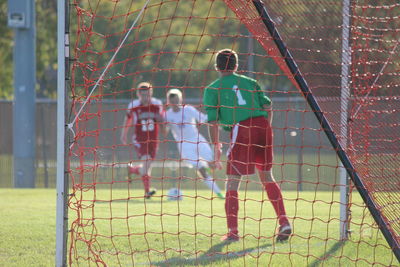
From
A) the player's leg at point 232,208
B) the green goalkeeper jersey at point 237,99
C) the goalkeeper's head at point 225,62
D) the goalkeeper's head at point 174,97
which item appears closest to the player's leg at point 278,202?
the player's leg at point 232,208

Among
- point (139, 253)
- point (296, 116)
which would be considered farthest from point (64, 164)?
point (296, 116)

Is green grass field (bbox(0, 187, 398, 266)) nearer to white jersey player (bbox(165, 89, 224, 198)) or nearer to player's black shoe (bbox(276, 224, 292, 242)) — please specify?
player's black shoe (bbox(276, 224, 292, 242))

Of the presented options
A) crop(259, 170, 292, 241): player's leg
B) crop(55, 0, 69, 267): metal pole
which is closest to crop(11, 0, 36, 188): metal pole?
crop(259, 170, 292, 241): player's leg

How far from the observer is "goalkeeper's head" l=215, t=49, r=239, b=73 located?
6793 mm

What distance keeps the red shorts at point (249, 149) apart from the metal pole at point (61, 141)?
2213 mm

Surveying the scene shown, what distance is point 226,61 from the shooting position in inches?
271

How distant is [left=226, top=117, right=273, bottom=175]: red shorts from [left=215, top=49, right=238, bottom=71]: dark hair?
0.56 m

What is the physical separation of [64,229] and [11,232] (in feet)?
6.83

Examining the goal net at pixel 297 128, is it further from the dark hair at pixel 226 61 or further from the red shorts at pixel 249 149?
the dark hair at pixel 226 61

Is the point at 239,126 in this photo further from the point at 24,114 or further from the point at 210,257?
the point at 24,114

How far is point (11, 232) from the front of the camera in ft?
22.8

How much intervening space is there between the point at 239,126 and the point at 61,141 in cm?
236

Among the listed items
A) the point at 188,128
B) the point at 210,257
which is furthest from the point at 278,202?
the point at 188,128

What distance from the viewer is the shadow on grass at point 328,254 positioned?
5.69 meters
